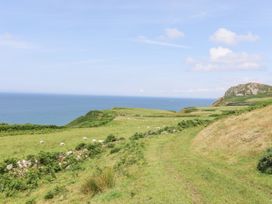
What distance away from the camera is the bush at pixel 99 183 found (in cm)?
2523

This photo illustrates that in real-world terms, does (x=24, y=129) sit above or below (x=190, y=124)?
below

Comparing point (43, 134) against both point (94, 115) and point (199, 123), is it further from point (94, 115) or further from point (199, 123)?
point (94, 115)

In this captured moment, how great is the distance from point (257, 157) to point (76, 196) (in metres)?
13.0

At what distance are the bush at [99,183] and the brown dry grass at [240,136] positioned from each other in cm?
1037

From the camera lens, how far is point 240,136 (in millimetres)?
33281

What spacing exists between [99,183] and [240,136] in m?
13.8

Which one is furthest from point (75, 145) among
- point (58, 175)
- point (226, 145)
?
point (226, 145)

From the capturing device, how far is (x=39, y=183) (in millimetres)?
33750

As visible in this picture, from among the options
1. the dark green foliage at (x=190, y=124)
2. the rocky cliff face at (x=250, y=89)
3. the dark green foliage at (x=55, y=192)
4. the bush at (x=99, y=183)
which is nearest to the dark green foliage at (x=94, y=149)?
the dark green foliage at (x=55, y=192)

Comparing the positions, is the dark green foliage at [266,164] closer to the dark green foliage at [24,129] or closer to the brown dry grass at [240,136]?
the brown dry grass at [240,136]

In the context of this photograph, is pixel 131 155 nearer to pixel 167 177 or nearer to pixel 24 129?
pixel 167 177

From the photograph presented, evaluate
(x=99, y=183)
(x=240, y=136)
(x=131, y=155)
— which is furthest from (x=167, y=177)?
(x=240, y=136)

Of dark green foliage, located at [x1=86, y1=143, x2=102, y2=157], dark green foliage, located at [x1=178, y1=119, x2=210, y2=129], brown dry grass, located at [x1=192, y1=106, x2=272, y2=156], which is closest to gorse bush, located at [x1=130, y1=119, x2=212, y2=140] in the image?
dark green foliage, located at [x1=178, y1=119, x2=210, y2=129]

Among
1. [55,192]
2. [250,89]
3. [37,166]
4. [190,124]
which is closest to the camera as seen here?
[55,192]
